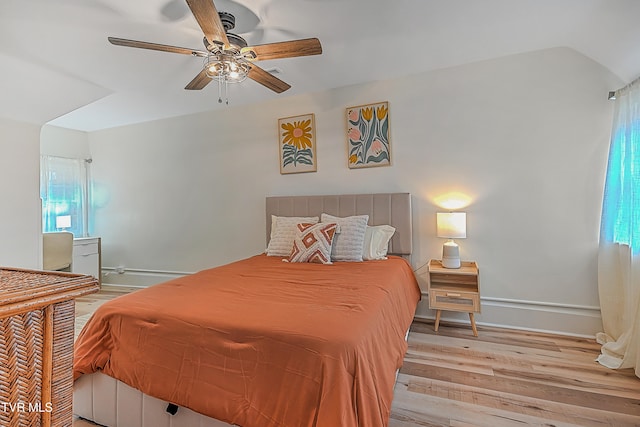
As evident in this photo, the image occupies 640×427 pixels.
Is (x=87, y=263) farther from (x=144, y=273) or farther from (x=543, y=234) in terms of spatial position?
(x=543, y=234)

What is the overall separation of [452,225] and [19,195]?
420 cm

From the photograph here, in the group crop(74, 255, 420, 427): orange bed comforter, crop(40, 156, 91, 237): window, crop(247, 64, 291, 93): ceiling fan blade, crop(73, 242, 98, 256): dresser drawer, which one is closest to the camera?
crop(74, 255, 420, 427): orange bed comforter

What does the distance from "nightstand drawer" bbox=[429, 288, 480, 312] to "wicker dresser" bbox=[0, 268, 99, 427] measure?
8.58 feet

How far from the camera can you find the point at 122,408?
154 centimetres

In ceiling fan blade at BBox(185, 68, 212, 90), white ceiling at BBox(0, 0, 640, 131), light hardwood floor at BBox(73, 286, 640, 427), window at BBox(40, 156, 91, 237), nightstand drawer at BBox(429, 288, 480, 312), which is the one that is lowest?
light hardwood floor at BBox(73, 286, 640, 427)

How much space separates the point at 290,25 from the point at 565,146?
8.35 feet

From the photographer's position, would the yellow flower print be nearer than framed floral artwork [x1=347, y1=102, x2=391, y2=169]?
No

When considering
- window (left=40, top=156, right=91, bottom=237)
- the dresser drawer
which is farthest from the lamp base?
window (left=40, top=156, right=91, bottom=237)

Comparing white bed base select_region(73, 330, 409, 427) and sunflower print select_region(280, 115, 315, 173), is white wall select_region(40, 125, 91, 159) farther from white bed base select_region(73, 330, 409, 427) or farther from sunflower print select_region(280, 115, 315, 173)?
white bed base select_region(73, 330, 409, 427)

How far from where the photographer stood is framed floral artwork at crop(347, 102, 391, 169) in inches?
127

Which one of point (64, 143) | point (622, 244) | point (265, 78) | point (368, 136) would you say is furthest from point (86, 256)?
point (622, 244)

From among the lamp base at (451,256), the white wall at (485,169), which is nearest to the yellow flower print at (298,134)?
the white wall at (485,169)

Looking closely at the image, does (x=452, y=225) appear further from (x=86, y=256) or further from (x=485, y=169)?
(x=86, y=256)

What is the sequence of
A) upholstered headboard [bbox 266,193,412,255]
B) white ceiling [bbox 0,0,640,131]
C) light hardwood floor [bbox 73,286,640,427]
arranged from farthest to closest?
upholstered headboard [bbox 266,193,412,255], white ceiling [bbox 0,0,640,131], light hardwood floor [bbox 73,286,640,427]
